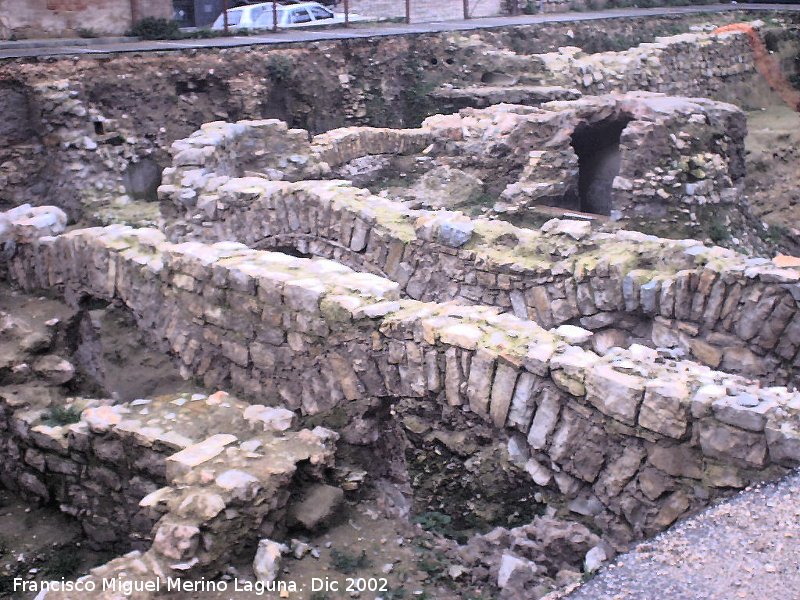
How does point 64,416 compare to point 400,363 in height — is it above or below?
below

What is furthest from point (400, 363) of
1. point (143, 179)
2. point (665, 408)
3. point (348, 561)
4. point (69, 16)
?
point (69, 16)

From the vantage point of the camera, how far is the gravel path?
3.06m

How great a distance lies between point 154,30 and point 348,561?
1442 centimetres

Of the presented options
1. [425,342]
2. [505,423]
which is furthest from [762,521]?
[425,342]

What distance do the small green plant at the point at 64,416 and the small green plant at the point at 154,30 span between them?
12146 mm

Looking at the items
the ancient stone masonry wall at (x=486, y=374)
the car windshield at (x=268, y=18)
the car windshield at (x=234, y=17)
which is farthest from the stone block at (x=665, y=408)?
the car windshield at (x=234, y=17)

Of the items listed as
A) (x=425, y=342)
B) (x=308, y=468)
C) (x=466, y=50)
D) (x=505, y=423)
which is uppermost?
(x=466, y=50)

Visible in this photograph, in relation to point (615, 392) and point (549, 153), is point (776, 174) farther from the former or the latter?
point (615, 392)

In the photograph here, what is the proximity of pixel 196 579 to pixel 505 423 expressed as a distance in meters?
→ 1.66

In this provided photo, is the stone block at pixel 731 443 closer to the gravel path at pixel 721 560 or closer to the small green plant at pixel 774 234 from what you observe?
the gravel path at pixel 721 560

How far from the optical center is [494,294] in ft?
25.8

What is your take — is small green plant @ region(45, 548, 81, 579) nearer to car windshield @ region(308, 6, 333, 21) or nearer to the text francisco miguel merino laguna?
the text francisco miguel merino laguna

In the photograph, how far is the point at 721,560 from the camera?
321cm

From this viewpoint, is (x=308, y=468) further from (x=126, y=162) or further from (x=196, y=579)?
(x=126, y=162)
